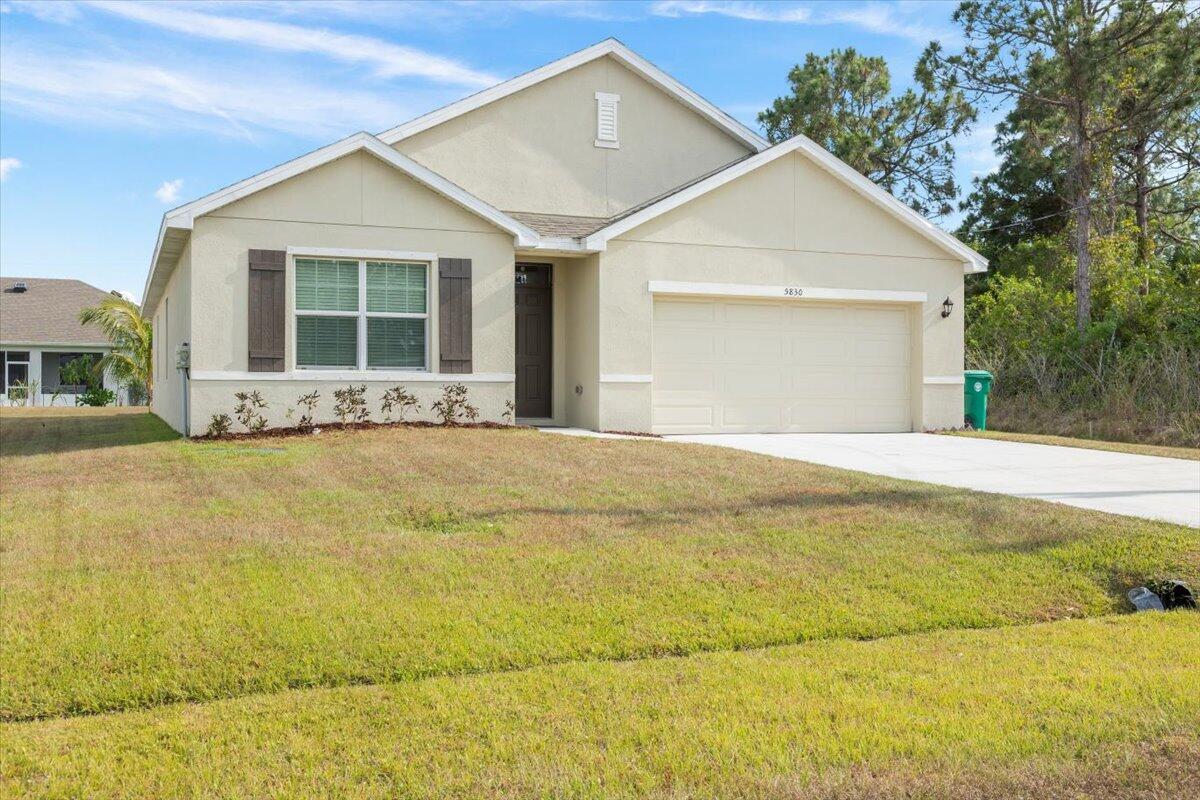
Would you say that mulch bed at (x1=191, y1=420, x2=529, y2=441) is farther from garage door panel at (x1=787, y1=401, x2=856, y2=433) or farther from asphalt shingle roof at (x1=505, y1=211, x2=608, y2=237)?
garage door panel at (x1=787, y1=401, x2=856, y2=433)

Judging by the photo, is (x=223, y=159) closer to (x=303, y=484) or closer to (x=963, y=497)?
(x=303, y=484)

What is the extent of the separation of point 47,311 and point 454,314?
84.4ft

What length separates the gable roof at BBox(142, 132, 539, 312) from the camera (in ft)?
42.8

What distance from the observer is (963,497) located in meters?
8.52

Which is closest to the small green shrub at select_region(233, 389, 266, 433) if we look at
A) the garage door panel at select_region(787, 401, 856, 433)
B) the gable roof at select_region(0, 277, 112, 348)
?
the garage door panel at select_region(787, 401, 856, 433)

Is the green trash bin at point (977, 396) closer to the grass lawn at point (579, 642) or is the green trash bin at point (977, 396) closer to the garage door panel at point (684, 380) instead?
the garage door panel at point (684, 380)

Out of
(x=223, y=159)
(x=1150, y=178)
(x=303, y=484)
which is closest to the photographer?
(x=303, y=484)

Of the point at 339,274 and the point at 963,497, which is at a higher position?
the point at 339,274

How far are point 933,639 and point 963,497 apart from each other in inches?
133

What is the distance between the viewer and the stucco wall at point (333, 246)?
43.4ft

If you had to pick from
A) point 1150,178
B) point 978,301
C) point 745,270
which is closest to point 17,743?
point 745,270

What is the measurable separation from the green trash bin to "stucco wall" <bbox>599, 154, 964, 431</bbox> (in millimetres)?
435

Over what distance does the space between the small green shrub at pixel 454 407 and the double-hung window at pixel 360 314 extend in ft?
1.84

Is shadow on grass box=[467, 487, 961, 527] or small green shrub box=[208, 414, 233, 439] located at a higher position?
small green shrub box=[208, 414, 233, 439]
